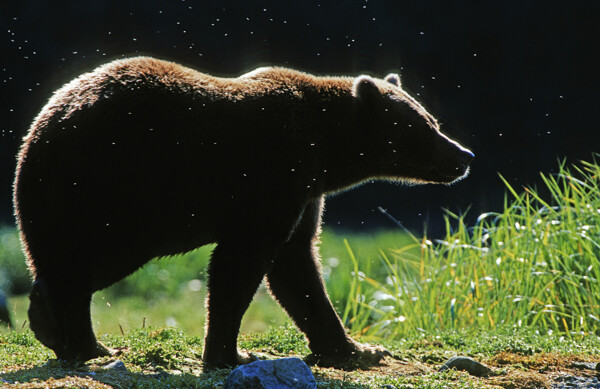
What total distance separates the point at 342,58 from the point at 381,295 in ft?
14.8

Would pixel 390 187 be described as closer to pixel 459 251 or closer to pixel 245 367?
pixel 459 251

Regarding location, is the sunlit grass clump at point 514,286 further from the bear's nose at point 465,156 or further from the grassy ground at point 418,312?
the bear's nose at point 465,156

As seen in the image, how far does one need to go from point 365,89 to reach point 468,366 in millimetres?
2058

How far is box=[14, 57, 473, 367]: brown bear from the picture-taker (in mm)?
4258

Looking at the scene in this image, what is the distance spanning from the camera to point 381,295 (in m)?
7.96

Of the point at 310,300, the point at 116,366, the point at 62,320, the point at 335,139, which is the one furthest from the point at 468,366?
the point at 62,320

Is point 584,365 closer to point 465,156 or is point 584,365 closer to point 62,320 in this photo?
point 465,156

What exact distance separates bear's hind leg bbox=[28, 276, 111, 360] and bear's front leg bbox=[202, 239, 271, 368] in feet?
2.44

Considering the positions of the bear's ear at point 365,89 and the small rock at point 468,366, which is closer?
the small rock at point 468,366

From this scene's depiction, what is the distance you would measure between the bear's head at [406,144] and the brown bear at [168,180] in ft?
0.80

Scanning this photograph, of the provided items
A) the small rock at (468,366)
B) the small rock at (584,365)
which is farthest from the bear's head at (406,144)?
the small rock at (584,365)

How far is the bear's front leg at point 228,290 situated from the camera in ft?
14.8

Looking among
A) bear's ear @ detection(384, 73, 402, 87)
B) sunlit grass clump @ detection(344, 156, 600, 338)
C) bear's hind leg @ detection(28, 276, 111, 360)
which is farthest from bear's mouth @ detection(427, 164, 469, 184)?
bear's hind leg @ detection(28, 276, 111, 360)

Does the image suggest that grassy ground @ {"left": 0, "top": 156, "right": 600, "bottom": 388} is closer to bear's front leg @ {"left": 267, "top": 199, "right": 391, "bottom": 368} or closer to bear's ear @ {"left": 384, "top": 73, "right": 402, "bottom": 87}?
bear's front leg @ {"left": 267, "top": 199, "right": 391, "bottom": 368}
